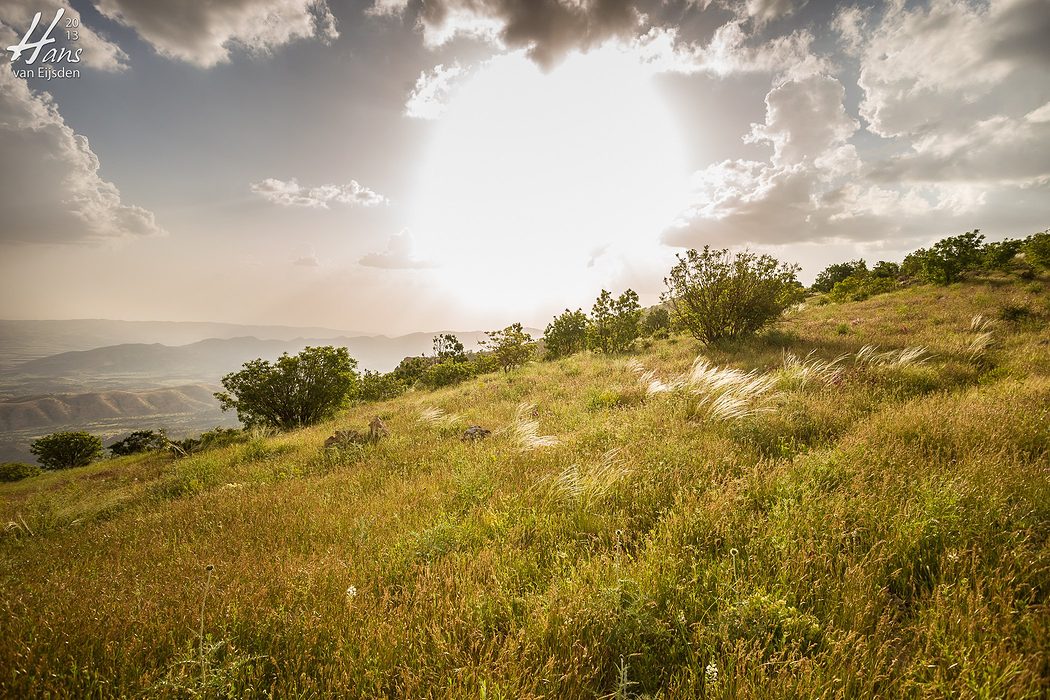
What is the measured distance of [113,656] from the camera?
2420mm

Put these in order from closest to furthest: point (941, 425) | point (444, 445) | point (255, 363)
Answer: point (941, 425) → point (444, 445) → point (255, 363)

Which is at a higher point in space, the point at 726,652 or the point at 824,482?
the point at 824,482

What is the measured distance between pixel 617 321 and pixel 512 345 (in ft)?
28.1

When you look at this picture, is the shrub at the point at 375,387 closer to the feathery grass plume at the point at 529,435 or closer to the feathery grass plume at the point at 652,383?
the feathery grass plume at the point at 652,383

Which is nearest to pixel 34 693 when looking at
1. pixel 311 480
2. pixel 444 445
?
pixel 311 480

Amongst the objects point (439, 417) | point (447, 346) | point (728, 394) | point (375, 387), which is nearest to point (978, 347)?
point (728, 394)

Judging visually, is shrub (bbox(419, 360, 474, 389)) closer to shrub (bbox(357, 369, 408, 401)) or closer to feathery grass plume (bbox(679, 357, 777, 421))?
shrub (bbox(357, 369, 408, 401))

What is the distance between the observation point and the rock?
727cm

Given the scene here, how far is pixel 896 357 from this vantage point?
839 cm

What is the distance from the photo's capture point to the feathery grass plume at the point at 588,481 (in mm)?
4020

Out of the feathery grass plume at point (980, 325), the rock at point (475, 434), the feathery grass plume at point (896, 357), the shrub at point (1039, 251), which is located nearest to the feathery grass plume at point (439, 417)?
the rock at point (475, 434)

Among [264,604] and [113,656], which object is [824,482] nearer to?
[264,604]

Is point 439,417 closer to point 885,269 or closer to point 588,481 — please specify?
point 588,481

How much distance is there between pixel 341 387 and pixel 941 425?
20.5 meters
